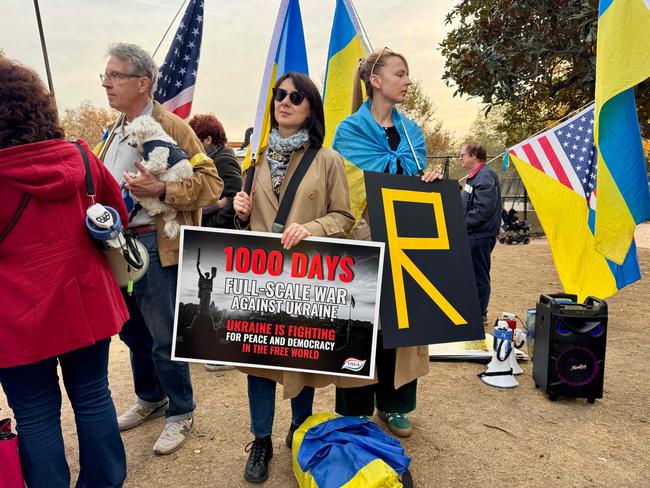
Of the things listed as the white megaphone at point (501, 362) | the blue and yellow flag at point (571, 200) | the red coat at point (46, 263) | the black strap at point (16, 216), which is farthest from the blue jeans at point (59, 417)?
the blue and yellow flag at point (571, 200)

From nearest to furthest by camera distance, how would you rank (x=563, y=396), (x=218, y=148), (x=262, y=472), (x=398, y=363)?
(x=262, y=472) < (x=398, y=363) < (x=563, y=396) < (x=218, y=148)

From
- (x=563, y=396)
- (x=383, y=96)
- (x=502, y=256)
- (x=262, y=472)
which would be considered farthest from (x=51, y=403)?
(x=502, y=256)

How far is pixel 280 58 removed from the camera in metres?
3.22

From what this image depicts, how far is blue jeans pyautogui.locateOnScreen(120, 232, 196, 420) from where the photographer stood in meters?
2.61

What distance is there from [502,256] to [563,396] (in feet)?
26.8

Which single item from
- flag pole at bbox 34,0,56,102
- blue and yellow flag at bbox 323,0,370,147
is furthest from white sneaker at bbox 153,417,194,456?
blue and yellow flag at bbox 323,0,370,147

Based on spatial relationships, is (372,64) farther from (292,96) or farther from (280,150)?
(280,150)

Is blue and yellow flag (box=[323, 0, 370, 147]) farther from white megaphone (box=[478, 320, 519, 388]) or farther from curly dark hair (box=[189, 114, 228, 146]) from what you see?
white megaphone (box=[478, 320, 519, 388])

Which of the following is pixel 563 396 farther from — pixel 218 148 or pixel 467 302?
pixel 218 148

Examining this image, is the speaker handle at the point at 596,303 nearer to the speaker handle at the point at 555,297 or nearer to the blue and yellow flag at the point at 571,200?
the speaker handle at the point at 555,297

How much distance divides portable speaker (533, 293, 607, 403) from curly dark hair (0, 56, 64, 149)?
3288mm

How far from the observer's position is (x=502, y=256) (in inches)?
442

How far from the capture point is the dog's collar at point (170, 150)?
8.04 ft

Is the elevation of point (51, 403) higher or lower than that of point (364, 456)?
higher
